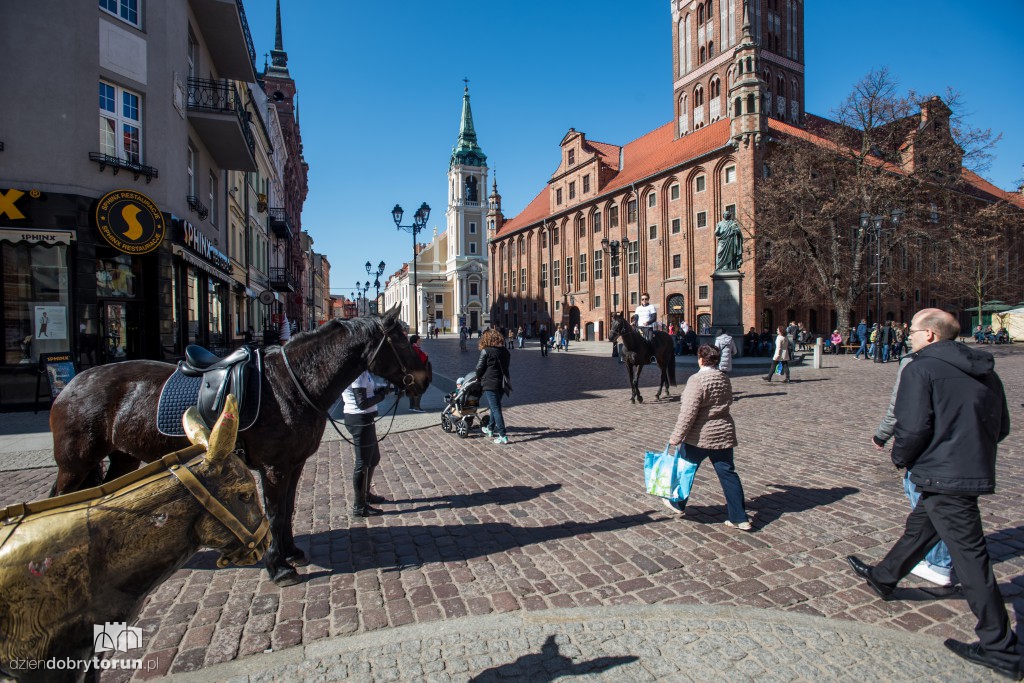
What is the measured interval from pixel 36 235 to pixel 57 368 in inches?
127

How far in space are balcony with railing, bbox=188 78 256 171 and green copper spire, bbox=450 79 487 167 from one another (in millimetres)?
80712

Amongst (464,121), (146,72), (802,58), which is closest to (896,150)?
(802,58)

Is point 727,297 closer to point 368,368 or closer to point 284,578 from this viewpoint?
point 368,368

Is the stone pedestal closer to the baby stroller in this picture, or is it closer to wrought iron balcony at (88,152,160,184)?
the baby stroller

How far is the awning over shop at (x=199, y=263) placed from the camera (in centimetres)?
1382

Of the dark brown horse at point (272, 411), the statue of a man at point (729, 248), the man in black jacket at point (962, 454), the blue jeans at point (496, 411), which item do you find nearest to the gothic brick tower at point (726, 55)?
the statue of a man at point (729, 248)

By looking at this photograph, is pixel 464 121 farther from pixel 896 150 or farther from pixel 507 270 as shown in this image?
pixel 896 150

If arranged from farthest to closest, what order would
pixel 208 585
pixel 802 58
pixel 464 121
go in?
1. pixel 464 121
2. pixel 802 58
3. pixel 208 585

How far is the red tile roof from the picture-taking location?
1666 inches

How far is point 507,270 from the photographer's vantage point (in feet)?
229

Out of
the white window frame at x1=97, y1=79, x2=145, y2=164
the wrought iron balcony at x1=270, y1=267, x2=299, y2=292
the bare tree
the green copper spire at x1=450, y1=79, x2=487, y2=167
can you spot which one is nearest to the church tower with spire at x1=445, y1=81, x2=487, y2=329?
the green copper spire at x1=450, y1=79, x2=487, y2=167

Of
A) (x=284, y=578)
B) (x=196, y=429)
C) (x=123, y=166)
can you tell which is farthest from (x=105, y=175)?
(x=196, y=429)

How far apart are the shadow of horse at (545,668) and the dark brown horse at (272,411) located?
69.1 inches

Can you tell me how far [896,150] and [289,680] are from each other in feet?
136
